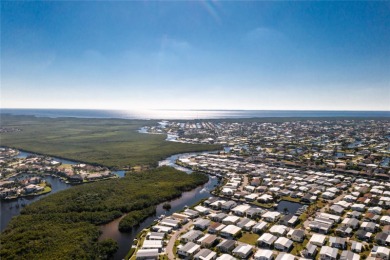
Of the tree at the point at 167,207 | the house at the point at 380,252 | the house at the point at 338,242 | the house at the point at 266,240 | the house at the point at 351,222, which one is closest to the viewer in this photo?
the house at the point at 380,252

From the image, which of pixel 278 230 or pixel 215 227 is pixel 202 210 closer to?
pixel 215 227

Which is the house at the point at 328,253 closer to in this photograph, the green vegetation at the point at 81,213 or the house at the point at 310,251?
the house at the point at 310,251

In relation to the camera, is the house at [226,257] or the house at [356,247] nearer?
the house at [226,257]

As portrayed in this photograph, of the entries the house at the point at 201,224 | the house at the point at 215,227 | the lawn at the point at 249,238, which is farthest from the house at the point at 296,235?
the house at the point at 201,224

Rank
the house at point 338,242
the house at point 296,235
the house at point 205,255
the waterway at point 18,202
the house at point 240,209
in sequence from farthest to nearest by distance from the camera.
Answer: the waterway at point 18,202 → the house at point 240,209 → the house at point 296,235 → the house at point 338,242 → the house at point 205,255

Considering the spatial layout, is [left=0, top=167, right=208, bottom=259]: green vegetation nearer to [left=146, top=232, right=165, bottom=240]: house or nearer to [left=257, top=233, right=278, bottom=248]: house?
[left=146, top=232, right=165, bottom=240]: house

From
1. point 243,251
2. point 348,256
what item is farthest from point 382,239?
point 243,251

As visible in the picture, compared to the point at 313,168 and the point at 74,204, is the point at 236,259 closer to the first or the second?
the point at 74,204
